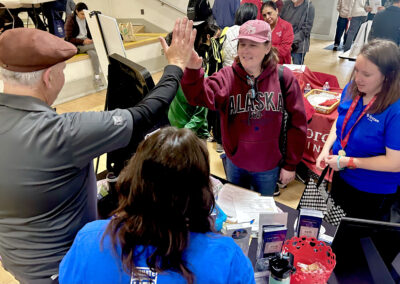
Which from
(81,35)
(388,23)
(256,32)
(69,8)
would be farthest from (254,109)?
(69,8)

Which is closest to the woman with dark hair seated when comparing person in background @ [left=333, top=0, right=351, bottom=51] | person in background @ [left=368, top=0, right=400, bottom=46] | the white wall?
person in background @ [left=368, top=0, right=400, bottom=46]

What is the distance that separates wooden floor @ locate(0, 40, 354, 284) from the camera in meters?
2.95

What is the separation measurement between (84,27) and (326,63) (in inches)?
203

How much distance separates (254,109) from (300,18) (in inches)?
145

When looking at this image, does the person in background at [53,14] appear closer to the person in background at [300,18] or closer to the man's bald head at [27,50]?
the person in background at [300,18]

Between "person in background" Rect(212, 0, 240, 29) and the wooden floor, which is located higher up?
"person in background" Rect(212, 0, 240, 29)

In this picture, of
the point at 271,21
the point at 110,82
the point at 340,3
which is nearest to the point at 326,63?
the point at 340,3

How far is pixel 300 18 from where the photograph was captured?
4.61m

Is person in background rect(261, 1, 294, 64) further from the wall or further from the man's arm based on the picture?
the wall

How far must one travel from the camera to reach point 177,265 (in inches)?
26.8

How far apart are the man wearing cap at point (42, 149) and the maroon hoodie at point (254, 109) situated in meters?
0.64

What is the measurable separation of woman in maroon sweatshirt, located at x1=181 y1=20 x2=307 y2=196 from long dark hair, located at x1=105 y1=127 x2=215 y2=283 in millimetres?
834

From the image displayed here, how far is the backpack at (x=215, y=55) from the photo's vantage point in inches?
125

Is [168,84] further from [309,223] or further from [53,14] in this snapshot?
[53,14]
